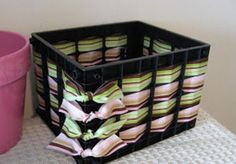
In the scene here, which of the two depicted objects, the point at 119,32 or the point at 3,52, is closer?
the point at 3,52

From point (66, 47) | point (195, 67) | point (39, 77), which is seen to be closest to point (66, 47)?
point (66, 47)

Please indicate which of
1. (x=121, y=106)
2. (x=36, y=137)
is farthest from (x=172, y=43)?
(x=36, y=137)

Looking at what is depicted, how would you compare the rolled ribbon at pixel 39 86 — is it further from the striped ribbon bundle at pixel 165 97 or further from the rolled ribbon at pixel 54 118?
the striped ribbon bundle at pixel 165 97

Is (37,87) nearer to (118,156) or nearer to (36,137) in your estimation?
(36,137)

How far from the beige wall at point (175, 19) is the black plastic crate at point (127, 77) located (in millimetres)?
50

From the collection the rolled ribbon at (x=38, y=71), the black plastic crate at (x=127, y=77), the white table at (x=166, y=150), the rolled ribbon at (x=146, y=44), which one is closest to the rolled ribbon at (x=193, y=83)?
the black plastic crate at (x=127, y=77)

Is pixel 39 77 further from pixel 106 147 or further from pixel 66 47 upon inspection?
pixel 106 147

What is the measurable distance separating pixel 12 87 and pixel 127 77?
22 cm

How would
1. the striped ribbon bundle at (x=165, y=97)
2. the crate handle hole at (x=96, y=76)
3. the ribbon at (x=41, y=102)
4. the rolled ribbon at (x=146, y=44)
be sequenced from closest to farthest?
the crate handle hole at (x=96, y=76) < the striped ribbon bundle at (x=165, y=97) < the ribbon at (x=41, y=102) < the rolled ribbon at (x=146, y=44)

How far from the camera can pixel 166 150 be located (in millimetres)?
665

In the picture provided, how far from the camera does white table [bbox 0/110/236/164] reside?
631mm

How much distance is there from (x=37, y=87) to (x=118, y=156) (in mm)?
272

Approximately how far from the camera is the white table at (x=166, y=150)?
2.07ft

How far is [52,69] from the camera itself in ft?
2.11
